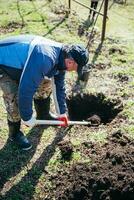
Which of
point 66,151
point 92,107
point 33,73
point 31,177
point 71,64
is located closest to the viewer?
point 33,73

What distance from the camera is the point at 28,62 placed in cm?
507

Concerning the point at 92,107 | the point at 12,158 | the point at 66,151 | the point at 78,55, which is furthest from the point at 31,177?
the point at 92,107

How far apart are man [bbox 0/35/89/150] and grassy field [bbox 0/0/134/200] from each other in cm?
60

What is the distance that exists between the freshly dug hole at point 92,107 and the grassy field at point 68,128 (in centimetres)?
2

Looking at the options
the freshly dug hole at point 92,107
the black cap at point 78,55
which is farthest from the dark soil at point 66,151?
the black cap at point 78,55

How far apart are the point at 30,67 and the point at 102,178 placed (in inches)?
70.8

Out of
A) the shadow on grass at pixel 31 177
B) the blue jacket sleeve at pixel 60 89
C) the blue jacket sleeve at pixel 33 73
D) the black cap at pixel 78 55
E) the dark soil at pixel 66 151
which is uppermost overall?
the black cap at pixel 78 55

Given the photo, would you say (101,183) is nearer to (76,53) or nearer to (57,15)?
(76,53)

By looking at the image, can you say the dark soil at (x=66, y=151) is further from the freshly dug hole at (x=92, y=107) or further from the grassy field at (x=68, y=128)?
the freshly dug hole at (x=92, y=107)

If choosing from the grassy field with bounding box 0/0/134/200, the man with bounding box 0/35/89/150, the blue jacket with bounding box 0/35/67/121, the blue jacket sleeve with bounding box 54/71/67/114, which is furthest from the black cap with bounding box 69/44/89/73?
the grassy field with bounding box 0/0/134/200

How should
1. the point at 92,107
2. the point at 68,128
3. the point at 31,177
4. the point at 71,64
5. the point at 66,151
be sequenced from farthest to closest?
the point at 92,107
the point at 68,128
the point at 66,151
the point at 31,177
the point at 71,64

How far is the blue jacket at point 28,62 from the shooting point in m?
5.06

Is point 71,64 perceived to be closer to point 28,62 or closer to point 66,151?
point 28,62

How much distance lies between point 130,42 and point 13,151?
5317 mm
